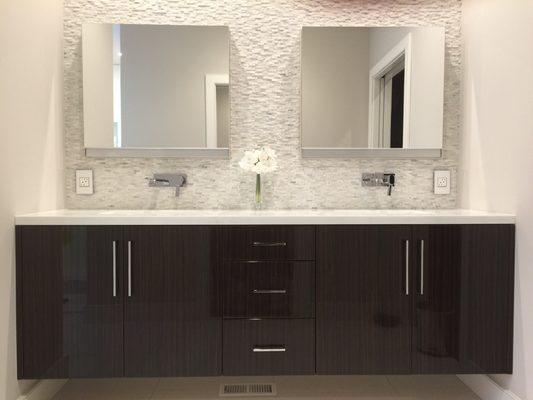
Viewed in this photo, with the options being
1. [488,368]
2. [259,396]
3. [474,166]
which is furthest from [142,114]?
[488,368]

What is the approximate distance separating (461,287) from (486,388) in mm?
564

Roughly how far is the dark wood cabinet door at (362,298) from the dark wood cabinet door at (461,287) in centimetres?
6

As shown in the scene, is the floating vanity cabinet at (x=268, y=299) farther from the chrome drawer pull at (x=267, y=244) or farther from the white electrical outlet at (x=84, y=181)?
the white electrical outlet at (x=84, y=181)

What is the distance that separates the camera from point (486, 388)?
1.91 m

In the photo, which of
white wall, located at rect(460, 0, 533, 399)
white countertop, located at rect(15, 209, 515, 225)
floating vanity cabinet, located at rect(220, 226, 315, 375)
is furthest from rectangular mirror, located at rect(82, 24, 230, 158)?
white wall, located at rect(460, 0, 533, 399)

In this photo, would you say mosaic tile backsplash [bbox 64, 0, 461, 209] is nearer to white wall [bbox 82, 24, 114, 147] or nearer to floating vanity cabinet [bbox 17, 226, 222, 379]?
white wall [bbox 82, 24, 114, 147]

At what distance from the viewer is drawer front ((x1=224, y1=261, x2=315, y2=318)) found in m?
1.74

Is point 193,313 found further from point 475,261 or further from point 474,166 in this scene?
point 474,166

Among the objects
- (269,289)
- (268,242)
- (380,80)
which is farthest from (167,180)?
(380,80)

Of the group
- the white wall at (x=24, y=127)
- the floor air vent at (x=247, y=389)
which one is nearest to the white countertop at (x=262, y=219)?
the white wall at (x=24, y=127)

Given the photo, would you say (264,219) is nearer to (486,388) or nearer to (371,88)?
(371,88)

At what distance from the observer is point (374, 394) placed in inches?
77.7

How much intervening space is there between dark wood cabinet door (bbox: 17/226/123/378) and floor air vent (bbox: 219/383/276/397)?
53cm

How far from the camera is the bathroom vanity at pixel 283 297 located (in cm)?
172
